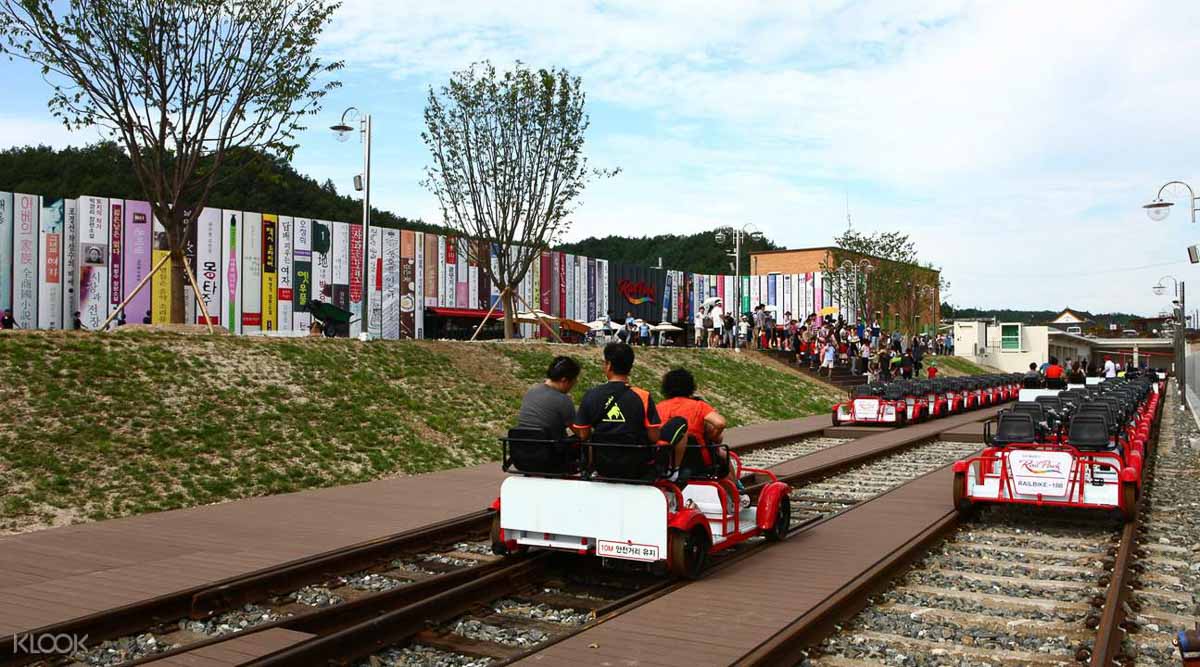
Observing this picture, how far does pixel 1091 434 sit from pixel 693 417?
482 cm

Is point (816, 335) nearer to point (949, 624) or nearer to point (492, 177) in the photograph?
point (492, 177)

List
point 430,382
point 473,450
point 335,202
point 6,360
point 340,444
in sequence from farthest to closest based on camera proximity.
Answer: point 335,202 → point 430,382 → point 473,450 → point 340,444 → point 6,360

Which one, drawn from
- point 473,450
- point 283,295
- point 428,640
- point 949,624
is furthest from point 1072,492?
point 283,295

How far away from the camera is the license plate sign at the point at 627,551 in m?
7.00

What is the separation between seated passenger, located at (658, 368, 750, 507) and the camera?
26.3 ft

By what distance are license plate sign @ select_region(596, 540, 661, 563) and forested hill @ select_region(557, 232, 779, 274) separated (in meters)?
96.6

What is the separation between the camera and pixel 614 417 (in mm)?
7168

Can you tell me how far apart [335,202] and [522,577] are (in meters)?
56.9

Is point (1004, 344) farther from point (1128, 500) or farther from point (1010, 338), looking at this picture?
point (1128, 500)

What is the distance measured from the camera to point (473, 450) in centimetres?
1603

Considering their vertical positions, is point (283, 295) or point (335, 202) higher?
point (335, 202)

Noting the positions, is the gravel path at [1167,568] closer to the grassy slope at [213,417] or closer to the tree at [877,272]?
the grassy slope at [213,417]

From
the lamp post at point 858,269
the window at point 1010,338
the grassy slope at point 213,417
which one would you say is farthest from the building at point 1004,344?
the grassy slope at point 213,417

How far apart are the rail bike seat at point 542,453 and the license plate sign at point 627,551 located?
651 millimetres
